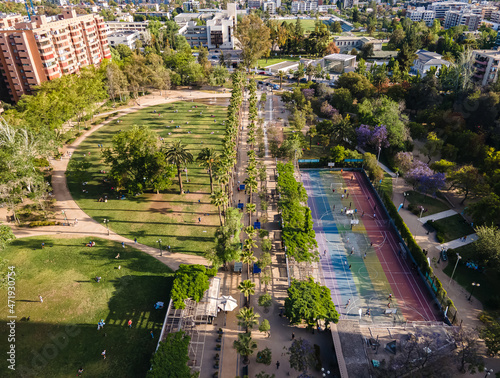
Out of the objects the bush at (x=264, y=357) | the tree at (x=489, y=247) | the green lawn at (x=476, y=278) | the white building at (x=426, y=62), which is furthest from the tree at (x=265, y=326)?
the white building at (x=426, y=62)

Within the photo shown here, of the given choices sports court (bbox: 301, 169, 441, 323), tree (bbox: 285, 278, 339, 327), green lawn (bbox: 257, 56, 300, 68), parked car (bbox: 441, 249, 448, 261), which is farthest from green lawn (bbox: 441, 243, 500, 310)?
green lawn (bbox: 257, 56, 300, 68)

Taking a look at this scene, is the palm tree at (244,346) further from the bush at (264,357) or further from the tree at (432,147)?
the tree at (432,147)

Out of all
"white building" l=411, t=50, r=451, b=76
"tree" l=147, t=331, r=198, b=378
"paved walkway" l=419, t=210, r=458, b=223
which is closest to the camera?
"tree" l=147, t=331, r=198, b=378

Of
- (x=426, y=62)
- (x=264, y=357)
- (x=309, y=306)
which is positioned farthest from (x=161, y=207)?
(x=426, y=62)

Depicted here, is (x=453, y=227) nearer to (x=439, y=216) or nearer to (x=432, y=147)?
(x=439, y=216)

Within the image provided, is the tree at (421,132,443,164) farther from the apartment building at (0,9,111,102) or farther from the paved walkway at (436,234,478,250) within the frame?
the apartment building at (0,9,111,102)

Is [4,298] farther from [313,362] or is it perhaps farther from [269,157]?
[269,157]

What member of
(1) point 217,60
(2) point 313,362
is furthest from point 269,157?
(1) point 217,60
